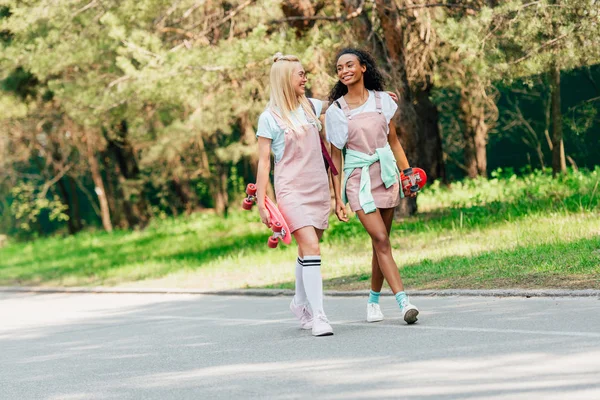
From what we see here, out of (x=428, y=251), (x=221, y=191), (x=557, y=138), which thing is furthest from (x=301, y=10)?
(x=221, y=191)

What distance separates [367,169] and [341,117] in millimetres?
469

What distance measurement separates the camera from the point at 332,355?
7512 mm

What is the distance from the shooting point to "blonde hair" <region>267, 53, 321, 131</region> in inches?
335

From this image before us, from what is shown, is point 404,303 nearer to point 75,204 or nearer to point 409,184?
point 409,184

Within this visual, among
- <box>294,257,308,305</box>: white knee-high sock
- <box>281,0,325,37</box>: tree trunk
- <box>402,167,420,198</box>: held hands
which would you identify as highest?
<box>281,0,325,37</box>: tree trunk

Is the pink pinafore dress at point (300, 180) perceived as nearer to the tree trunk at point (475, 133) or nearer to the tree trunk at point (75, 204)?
the tree trunk at point (475, 133)

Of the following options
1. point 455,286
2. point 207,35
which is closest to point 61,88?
point 207,35

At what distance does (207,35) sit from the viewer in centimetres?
2041

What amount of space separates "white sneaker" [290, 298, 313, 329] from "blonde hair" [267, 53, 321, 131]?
1558mm

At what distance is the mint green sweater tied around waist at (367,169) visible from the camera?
8.46 metres

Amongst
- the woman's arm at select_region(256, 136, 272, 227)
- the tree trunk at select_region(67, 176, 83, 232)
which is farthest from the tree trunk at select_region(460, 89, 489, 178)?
the tree trunk at select_region(67, 176, 83, 232)

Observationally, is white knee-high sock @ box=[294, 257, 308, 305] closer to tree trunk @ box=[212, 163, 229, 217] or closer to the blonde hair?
the blonde hair

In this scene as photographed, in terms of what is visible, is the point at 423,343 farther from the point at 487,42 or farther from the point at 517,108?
the point at 517,108

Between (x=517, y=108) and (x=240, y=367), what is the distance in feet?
61.6
